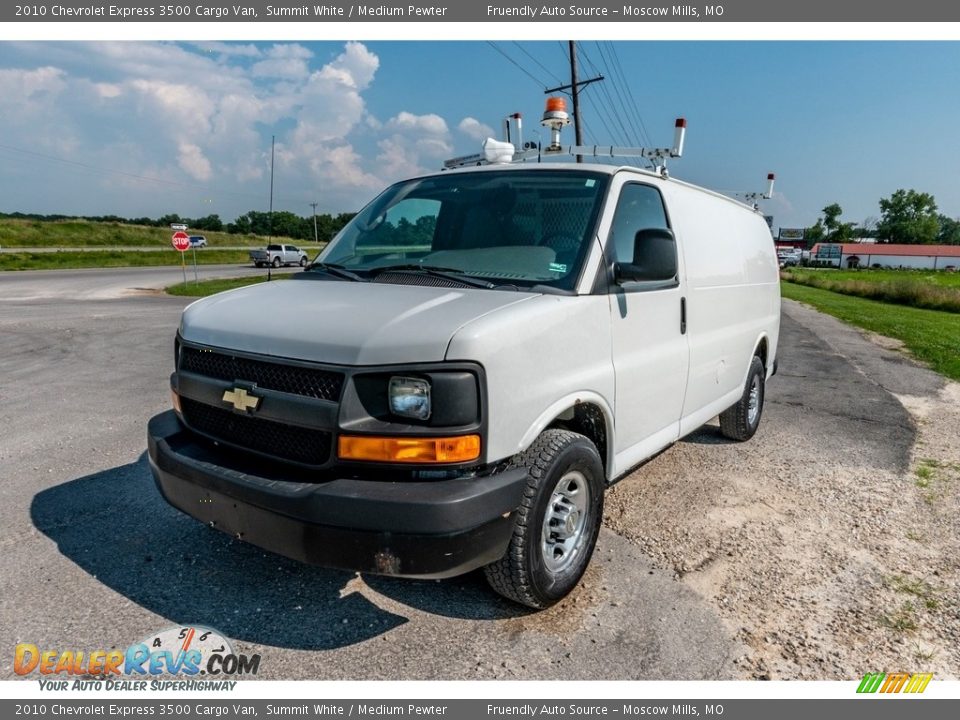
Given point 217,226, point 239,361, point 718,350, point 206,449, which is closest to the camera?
point 239,361

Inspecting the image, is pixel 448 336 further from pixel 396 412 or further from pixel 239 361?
pixel 239 361

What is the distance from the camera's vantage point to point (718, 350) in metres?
4.56

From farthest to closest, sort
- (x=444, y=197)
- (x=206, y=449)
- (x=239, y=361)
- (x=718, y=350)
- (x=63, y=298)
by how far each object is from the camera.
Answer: (x=63, y=298) → (x=718, y=350) → (x=444, y=197) → (x=206, y=449) → (x=239, y=361)

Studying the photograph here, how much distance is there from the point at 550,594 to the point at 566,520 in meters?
0.35

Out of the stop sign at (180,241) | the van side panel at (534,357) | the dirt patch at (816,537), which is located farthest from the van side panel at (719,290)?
the stop sign at (180,241)

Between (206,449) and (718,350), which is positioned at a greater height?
(718,350)

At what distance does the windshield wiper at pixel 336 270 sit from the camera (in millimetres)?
3421

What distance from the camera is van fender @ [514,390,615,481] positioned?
8.77ft

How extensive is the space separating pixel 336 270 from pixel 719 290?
276cm

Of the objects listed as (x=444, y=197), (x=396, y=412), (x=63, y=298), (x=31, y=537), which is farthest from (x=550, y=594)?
(x=63, y=298)

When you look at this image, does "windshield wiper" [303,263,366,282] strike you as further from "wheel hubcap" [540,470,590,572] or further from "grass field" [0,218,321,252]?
"grass field" [0,218,321,252]

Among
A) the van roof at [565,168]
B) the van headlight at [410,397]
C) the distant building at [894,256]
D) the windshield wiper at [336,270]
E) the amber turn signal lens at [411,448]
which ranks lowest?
the amber turn signal lens at [411,448]

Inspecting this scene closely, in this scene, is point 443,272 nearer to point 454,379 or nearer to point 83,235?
point 454,379

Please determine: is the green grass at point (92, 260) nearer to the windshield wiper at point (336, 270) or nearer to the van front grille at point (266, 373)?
the windshield wiper at point (336, 270)
